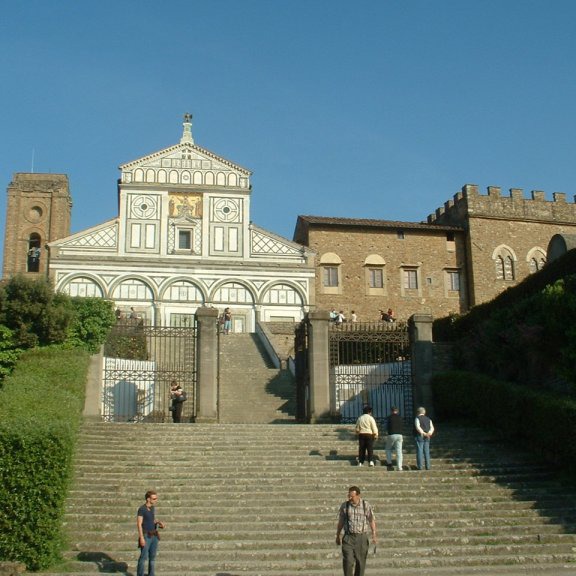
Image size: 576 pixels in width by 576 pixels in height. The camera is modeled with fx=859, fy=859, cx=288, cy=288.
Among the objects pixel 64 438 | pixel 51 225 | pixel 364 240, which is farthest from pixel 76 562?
pixel 51 225

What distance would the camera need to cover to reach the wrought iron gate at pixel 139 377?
2430 cm

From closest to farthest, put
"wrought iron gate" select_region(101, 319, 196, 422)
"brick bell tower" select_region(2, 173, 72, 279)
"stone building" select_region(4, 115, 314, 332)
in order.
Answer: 1. "wrought iron gate" select_region(101, 319, 196, 422)
2. "stone building" select_region(4, 115, 314, 332)
3. "brick bell tower" select_region(2, 173, 72, 279)

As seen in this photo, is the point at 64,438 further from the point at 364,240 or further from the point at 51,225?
the point at 51,225

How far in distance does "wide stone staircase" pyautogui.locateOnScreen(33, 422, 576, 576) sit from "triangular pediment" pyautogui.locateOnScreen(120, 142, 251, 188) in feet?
94.8

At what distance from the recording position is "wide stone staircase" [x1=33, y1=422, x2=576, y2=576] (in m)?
13.7

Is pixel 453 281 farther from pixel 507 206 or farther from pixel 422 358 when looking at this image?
pixel 422 358

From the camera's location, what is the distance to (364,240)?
4972 centimetres

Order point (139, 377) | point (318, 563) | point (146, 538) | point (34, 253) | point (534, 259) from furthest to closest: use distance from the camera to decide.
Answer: point (34, 253) → point (534, 259) → point (139, 377) → point (318, 563) → point (146, 538)

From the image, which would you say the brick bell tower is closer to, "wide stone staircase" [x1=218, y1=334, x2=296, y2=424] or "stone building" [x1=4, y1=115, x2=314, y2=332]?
"stone building" [x1=4, y1=115, x2=314, y2=332]

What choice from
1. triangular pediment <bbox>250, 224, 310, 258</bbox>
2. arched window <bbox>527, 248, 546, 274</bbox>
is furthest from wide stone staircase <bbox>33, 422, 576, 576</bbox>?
arched window <bbox>527, 248, 546, 274</bbox>

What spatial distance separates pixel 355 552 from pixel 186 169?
1513 inches

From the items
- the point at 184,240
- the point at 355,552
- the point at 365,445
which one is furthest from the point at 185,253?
the point at 355,552

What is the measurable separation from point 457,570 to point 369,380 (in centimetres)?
1362

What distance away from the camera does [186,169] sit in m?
47.9
